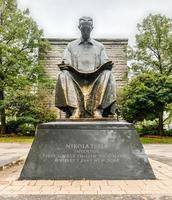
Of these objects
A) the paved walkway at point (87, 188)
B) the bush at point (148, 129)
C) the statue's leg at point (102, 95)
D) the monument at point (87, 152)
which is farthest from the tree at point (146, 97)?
the paved walkway at point (87, 188)

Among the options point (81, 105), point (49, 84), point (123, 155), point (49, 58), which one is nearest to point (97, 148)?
point (123, 155)

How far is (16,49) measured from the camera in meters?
28.8

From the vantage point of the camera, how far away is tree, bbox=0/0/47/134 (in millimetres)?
28391

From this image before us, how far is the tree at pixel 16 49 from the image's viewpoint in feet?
93.1

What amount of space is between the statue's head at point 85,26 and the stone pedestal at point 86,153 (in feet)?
6.55

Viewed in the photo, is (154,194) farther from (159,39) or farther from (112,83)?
(159,39)

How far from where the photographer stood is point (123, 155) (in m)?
6.49

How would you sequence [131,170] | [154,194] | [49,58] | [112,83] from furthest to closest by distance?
[49,58] → [112,83] → [131,170] → [154,194]

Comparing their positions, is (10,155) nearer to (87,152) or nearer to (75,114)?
(75,114)

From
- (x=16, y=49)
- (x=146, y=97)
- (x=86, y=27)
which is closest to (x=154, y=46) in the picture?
(x=146, y=97)

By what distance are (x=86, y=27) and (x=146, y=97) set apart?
18.6 metres

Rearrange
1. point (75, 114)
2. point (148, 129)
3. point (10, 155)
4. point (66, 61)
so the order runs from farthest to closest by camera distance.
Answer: point (148, 129) → point (10, 155) → point (66, 61) → point (75, 114)

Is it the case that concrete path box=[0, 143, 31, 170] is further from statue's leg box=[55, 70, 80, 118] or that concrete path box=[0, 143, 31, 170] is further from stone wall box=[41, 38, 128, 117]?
stone wall box=[41, 38, 128, 117]

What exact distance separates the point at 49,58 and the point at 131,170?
1001 inches
